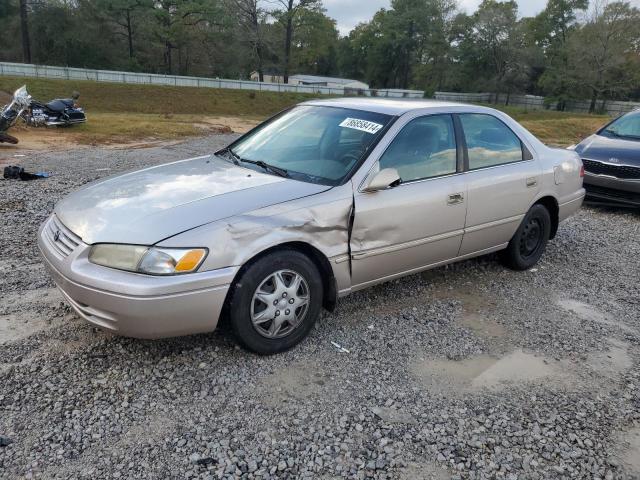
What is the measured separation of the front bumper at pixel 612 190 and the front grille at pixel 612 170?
0.17 feet

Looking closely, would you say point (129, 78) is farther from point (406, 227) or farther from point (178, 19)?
point (406, 227)

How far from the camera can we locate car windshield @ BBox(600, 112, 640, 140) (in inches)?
333

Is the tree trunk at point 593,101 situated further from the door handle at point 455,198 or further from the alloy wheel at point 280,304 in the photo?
the alloy wheel at point 280,304

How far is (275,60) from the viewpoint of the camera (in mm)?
52188

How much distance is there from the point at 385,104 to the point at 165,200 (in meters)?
2.04

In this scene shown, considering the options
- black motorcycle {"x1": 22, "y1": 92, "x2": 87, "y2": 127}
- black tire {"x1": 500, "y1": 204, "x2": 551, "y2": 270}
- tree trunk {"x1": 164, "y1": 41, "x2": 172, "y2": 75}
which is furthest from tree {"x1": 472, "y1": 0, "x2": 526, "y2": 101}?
black tire {"x1": 500, "y1": 204, "x2": 551, "y2": 270}

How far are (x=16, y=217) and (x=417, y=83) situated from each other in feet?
219

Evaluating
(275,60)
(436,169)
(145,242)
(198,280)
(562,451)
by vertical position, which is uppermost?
(275,60)

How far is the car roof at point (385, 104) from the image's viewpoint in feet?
13.5

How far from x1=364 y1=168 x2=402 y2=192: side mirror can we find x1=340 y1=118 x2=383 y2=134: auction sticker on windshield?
447mm

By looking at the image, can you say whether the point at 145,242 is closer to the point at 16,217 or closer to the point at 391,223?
Result: the point at 391,223

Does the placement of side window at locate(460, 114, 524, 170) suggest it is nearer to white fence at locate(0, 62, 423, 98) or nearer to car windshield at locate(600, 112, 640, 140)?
car windshield at locate(600, 112, 640, 140)

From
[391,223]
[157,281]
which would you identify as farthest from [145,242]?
[391,223]

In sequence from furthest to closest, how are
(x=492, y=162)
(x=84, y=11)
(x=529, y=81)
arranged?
(x=529, y=81), (x=84, y=11), (x=492, y=162)
